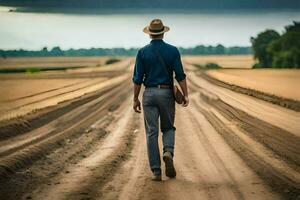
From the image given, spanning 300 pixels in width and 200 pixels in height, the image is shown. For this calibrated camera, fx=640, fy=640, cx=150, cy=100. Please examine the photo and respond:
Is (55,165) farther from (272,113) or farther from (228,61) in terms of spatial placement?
(228,61)

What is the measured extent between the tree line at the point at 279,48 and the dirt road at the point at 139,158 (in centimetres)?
7015

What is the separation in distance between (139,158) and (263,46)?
10178 cm

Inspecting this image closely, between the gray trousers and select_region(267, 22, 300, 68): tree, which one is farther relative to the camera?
select_region(267, 22, 300, 68): tree

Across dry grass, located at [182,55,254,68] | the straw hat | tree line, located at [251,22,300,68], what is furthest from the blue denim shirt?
dry grass, located at [182,55,254,68]

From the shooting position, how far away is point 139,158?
409 inches

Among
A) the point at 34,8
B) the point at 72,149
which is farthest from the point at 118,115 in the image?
the point at 34,8

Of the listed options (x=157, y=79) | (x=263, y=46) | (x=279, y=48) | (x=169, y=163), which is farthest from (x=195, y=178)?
(x=263, y=46)

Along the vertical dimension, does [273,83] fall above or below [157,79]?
below

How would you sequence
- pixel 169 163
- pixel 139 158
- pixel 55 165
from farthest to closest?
pixel 139 158, pixel 55 165, pixel 169 163

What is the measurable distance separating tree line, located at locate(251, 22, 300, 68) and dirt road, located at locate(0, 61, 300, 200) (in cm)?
7015

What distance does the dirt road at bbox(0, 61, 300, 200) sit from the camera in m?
7.59

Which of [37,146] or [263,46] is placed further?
[263,46]

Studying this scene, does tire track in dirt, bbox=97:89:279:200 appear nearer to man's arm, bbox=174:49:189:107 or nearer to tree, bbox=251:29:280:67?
man's arm, bbox=174:49:189:107

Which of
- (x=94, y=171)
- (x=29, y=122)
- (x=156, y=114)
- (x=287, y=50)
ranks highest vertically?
(x=156, y=114)
